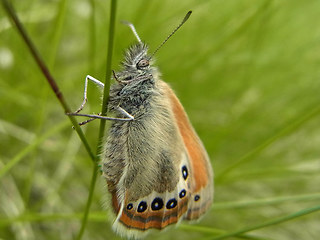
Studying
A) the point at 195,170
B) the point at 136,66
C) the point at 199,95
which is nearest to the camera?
the point at 136,66

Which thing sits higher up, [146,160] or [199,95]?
[199,95]

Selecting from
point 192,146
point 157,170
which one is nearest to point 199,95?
point 192,146

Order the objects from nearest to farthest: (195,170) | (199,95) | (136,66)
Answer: (136,66)
(195,170)
(199,95)

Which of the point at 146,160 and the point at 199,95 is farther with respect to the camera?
the point at 199,95

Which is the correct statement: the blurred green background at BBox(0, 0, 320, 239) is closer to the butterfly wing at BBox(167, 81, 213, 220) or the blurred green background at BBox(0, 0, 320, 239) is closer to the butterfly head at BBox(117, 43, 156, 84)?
the butterfly wing at BBox(167, 81, 213, 220)

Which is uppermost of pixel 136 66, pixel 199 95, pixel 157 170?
pixel 199 95

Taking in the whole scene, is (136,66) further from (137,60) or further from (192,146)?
(192,146)

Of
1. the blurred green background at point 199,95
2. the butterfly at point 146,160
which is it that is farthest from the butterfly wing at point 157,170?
the blurred green background at point 199,95

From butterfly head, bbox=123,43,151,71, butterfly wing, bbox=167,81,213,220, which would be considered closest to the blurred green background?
butterfly wing, bbox=167,81,213,220
